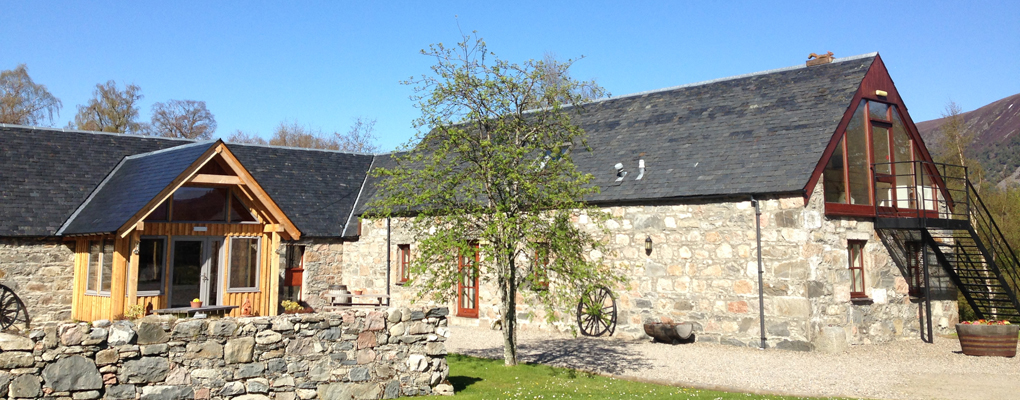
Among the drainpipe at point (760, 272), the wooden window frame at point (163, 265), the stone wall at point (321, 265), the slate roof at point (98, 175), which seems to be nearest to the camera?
the drainpipe at point (760, 272)

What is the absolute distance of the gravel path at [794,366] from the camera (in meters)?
10.2

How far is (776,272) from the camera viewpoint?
13.9 metres

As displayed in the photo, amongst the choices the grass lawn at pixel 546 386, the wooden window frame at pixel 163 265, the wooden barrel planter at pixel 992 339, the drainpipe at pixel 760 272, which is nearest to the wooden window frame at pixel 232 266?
the wooden window frame at pixel 163 265

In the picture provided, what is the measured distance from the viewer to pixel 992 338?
13.0 m

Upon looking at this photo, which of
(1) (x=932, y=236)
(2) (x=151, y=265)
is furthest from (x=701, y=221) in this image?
(2) (x=151, y=265)

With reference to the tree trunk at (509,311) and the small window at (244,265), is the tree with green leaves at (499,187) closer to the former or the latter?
the tree trunk at (509,311)

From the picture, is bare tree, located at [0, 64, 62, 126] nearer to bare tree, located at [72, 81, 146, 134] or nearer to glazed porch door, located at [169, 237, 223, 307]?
bare tree, located at [72, 81, 146, 134]

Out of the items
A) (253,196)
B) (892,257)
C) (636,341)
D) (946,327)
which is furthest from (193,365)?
(946,327)

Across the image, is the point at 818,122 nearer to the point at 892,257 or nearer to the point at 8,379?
the point at 892,257

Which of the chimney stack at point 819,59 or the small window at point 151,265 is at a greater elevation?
the chimney stack at point 819,59

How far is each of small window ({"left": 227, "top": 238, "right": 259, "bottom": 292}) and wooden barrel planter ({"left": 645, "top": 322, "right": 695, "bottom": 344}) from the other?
8128mm

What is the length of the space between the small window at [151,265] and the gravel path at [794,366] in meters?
5.85

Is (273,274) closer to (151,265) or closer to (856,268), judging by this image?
(151,265)

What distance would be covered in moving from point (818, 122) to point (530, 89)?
6.37 m
